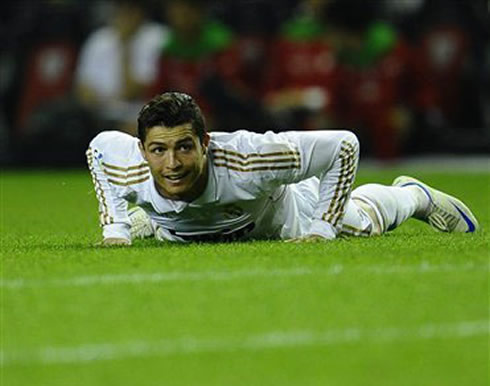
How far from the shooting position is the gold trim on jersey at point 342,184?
6.56 m

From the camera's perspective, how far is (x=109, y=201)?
6.77 metres

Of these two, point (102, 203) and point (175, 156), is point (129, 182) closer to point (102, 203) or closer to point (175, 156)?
point (102, 203)

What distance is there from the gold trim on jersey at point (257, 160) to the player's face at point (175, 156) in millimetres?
122

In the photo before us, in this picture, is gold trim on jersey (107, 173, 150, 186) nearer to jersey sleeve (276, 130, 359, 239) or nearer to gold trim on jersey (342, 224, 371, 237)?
jersey sleeve (276, 130, 359, 239)

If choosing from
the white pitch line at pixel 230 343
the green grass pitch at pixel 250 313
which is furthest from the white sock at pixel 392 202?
the white pitch line at pixel 230 343

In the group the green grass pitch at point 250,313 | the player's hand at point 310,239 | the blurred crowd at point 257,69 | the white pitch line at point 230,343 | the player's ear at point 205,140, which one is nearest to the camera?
the green grass pitch at point 250,313

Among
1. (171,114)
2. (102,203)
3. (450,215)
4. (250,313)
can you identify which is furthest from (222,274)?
(450,215)

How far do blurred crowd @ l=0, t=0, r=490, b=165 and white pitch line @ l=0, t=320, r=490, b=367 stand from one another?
10.2 meters

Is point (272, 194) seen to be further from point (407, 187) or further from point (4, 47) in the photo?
point (4, 47)

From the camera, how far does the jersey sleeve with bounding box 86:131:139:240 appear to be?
21.9ft

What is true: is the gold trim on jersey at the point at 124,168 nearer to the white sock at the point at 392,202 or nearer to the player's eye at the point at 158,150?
the player's eye at the point at 158,150

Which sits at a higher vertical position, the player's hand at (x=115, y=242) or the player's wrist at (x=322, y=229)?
the player's wrist at (x=322, y=229)

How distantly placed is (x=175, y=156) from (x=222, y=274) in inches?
38.9

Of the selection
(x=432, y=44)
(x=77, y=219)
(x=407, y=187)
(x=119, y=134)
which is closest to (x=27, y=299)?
(x=119, y=134)
